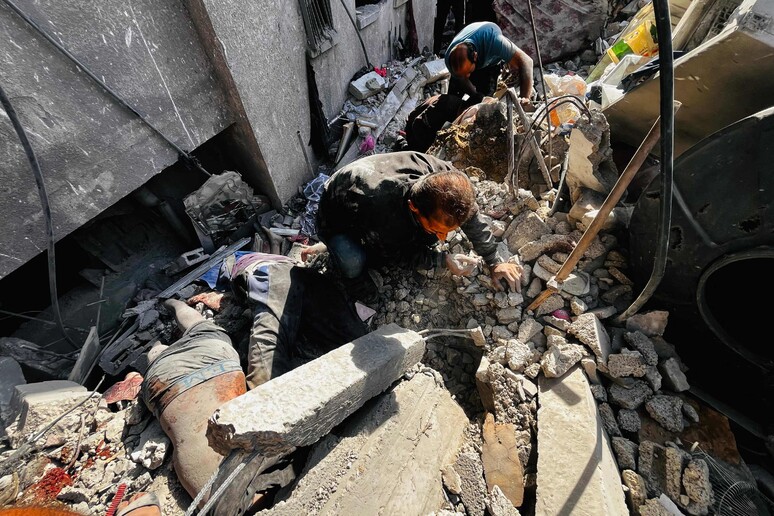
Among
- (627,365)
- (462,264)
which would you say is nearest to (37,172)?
(462,264)

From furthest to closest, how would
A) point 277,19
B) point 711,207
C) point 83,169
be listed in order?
point 277,19 → point 83,169 → point 711,207

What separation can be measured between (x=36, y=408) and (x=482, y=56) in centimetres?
511

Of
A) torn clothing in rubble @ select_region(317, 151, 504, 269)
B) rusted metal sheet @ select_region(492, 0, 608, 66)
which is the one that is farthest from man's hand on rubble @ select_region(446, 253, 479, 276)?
rusted metal sheet @ select_region(492, 0, 608, 66)

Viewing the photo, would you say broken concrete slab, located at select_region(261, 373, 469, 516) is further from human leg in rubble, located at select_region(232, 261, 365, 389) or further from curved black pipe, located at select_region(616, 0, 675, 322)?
curved black pipe, located at select_region(616, 0, 675, 322)

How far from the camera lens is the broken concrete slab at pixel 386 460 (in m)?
1.60

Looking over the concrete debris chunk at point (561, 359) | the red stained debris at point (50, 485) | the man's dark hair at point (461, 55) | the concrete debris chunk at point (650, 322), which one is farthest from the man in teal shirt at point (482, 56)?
the red stained debris at point (50, 485)

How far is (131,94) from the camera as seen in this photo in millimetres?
2740

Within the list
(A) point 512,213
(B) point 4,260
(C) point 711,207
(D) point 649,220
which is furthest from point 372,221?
(B) point 4,260

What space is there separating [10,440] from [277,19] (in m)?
4.11

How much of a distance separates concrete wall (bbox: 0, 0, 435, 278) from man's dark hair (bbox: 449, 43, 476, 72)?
183cm

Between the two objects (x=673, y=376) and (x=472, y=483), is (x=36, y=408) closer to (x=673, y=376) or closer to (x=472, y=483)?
(x=472, y=483)

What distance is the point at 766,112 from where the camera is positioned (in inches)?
67.1

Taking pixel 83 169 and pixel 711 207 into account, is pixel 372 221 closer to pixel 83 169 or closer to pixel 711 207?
pixel 711 207

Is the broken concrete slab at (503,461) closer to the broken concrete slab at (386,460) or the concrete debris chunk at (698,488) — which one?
the broken concrete slab at (386,460)
